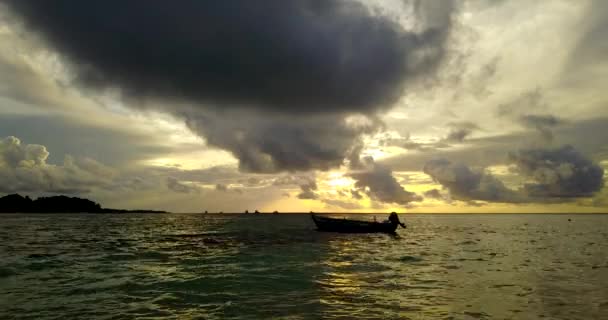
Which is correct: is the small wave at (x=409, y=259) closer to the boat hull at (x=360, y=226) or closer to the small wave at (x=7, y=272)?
the small wave at (x=7, y=272)

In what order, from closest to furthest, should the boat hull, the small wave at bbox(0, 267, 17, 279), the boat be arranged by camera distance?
1. the small wave at bbox(0, 267, 17, 279)
2. the boat
3. the boat hull

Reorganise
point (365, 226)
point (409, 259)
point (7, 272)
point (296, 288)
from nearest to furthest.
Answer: point (296, 288), point (7, 272), point (409, 259), point (365, 226)

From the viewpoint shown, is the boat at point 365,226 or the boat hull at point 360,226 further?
the boat hull at point 360,226

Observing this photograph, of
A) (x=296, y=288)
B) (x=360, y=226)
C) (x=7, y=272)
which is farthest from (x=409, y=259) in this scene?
(x=360, y=226)

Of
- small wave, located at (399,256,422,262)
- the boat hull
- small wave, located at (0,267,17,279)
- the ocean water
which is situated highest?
the boat hull

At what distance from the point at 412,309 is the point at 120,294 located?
14.2 m

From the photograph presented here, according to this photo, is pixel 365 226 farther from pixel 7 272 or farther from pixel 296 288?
pixel 7 272

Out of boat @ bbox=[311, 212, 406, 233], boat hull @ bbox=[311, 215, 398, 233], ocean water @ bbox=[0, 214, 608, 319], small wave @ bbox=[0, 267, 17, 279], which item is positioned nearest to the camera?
ocean water @ bbox=[0, 214, 608, 319]

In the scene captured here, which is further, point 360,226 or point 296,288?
point 360,226

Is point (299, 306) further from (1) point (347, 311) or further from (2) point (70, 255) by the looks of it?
(2) point (70, 255)

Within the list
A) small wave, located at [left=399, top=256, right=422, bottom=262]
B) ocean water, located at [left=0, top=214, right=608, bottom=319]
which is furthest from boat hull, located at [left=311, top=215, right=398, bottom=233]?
ocean water, located at [left=0, top=214, right=608, bottom=319]

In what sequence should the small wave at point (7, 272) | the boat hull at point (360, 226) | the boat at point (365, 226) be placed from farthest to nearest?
the boat hull at point (360, 226) < the boat at point (365, 226) < the small wave at point (7, 272)

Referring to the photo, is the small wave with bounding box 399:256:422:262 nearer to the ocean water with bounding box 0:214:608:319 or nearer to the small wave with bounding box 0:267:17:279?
the ocean water with bounding box 0:214:608:319

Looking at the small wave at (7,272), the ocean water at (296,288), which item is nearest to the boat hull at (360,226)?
the ocean water at (296,288)
